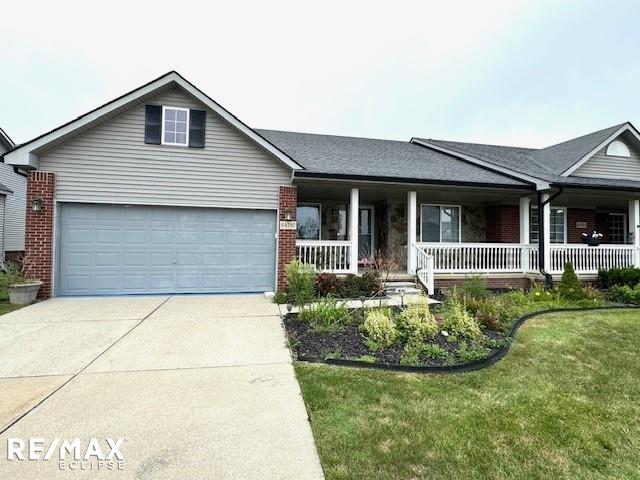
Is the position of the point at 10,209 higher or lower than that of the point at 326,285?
higher

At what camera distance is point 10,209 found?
14797 mm

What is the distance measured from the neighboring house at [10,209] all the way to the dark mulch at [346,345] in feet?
47.8

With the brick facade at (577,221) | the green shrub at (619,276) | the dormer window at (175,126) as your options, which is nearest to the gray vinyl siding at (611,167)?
the brick facade at (577,221)

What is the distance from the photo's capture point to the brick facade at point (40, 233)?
26.4ft

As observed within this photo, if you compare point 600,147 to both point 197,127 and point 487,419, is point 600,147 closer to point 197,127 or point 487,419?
point 487,419

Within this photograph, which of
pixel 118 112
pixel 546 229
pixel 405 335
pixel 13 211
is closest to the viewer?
pixel 405 335

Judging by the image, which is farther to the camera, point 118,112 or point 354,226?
point 354,226

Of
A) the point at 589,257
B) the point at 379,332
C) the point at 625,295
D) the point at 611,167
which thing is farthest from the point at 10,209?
the point at 611,167

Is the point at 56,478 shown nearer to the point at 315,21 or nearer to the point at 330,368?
the point at 330,368

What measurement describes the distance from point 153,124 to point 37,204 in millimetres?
3326

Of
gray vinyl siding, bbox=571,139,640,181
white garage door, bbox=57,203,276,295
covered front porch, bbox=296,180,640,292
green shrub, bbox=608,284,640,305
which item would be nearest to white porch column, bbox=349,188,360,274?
covered front porch, bbox=296,180,640,292

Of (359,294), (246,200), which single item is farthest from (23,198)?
(359,294)

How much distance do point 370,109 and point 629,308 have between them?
1818 cm

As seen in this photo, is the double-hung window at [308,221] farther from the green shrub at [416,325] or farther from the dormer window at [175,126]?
the green shrub at [416,325]
